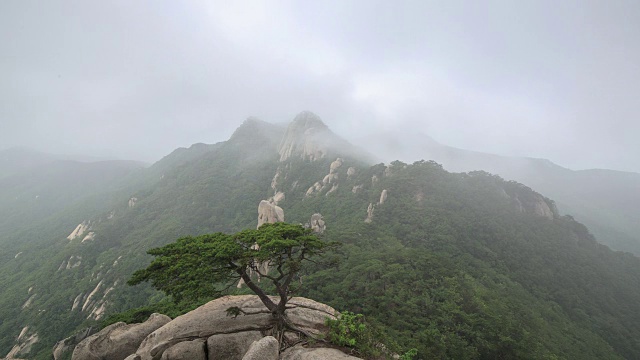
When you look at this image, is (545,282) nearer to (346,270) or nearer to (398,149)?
(346,270)

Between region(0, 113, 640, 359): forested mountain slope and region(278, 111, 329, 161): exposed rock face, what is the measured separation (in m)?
1.29

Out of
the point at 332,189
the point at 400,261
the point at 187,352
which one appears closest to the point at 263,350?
the point at 187,352

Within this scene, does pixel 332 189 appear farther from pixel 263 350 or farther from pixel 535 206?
pixel 263 350

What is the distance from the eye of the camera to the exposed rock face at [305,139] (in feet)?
335

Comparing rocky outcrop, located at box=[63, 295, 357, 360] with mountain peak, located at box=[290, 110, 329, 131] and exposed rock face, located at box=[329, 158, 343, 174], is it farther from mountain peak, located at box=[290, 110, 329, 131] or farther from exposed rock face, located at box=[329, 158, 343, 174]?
mountain peak, located at box=[290, 110, 329, 131]

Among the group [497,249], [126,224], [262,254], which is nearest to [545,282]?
[497,249]

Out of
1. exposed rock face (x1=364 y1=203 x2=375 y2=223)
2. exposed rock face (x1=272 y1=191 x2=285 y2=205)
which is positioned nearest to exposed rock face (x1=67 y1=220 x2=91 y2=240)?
exposed rock face (x1=272 y1=191 x2=285 y2=205)

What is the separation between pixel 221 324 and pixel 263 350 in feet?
15.1

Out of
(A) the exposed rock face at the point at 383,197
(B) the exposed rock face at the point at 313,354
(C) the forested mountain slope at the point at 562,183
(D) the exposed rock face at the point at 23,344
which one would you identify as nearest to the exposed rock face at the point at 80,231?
(D) the exposed rock face at the point at 23,344

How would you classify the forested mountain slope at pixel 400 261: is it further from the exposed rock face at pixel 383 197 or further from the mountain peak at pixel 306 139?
the mountain peak at pixel 306 139

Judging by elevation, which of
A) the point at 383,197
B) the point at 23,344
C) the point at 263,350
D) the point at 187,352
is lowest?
the point at 23,344

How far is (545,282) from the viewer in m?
47.2

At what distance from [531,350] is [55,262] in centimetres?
9307

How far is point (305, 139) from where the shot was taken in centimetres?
10844
